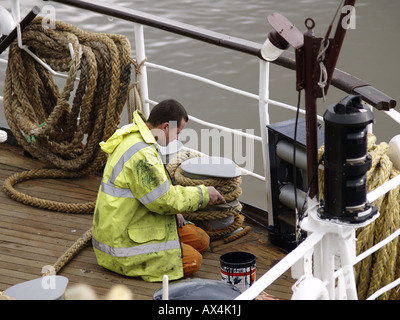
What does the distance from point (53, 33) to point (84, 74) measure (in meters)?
0.44

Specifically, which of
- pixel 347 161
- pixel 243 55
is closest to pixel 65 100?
pixel 347 161

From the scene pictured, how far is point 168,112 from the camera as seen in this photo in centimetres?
342

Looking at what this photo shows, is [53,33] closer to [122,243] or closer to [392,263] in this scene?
[122,243]

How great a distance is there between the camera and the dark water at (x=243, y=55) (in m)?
9.45

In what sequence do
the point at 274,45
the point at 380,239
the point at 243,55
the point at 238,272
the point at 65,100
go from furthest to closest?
the point at 243,55, the point at 65,100, the point at 238,272, the point at 380,239, the point at 274,45

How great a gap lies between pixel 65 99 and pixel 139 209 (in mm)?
1370

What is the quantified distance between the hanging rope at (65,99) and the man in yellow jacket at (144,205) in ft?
2.70

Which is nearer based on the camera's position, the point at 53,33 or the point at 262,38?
the point at 53,33

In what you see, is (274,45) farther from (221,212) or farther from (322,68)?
(221,212)

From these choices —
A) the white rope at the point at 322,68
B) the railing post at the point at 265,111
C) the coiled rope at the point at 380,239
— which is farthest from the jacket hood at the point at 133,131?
the white rope at the point at 322,68

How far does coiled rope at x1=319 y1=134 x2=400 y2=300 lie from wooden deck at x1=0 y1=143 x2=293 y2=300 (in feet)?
1.76

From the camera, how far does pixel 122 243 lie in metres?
3.50

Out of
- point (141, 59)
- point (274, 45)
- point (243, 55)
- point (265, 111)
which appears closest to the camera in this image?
point (274, 45)
